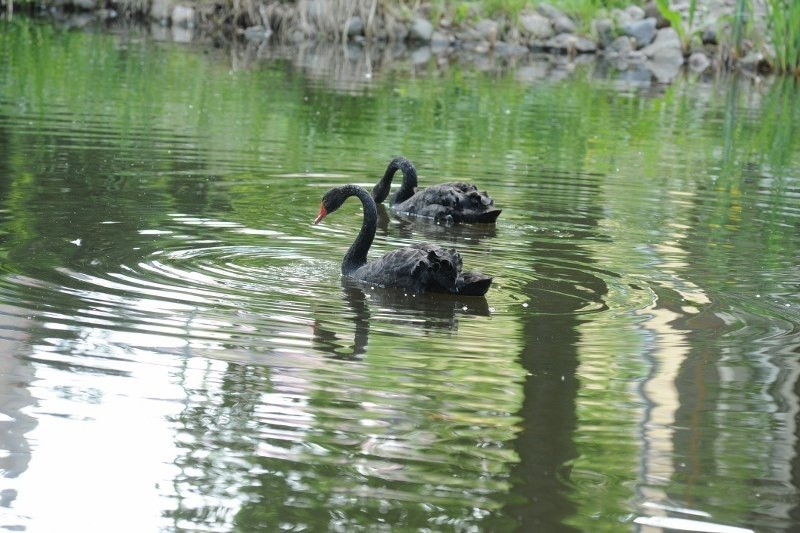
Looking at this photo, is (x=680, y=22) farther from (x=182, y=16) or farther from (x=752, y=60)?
(x=182, y=16)

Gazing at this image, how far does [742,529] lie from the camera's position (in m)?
4.51

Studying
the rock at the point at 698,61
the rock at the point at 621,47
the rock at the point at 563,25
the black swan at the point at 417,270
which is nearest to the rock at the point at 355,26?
the rock at the point at 563,25

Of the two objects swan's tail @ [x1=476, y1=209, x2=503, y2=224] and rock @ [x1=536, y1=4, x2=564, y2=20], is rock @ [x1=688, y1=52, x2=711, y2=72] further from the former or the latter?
swan's tail @ [x1=476, y1=209, x2=503, y2=224]

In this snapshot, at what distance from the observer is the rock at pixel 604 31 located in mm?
34188

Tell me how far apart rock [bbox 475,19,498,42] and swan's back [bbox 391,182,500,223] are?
73.3ft

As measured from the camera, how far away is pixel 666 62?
107ft

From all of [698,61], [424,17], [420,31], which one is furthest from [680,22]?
[424,17]

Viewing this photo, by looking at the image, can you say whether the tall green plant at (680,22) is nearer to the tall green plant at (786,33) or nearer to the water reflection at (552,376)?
the tall green plant at (786,33)

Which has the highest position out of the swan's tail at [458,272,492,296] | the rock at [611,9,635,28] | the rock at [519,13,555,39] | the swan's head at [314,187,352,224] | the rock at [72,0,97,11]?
the rock at [611,9,635,28]

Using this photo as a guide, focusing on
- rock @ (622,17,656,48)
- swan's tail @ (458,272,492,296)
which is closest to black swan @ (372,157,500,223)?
swan's tail @ (458,272,492,296)

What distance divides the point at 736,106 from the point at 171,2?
16354mm

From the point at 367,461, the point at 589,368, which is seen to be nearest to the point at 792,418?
the point at 589,368

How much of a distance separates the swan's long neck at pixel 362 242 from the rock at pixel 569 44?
84.5ft

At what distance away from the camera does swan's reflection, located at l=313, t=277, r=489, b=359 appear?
6695 mm
